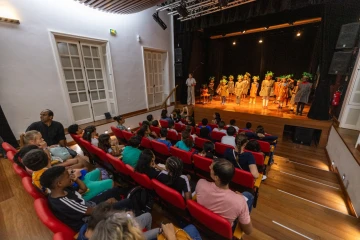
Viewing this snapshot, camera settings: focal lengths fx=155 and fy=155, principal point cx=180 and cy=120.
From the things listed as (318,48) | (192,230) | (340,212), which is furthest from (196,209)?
(318,48)

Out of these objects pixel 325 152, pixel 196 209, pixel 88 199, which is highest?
pixel 196 209

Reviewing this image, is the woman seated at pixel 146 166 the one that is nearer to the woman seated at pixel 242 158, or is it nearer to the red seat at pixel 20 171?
the woman seated at pixel 242 158

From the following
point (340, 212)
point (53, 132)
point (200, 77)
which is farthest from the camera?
point (200, 77)

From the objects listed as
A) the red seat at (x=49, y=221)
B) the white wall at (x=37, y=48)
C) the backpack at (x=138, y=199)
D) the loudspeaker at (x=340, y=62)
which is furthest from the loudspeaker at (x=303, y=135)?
the white wall at (x=37, y=48)

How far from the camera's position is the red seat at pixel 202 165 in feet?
6.75

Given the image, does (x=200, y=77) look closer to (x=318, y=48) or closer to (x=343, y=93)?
(x=318, y=48)

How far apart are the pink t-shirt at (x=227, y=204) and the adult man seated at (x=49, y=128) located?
2918mm

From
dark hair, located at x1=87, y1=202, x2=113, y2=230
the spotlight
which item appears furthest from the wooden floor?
the spotlight

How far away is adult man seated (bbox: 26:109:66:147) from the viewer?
2.68 m

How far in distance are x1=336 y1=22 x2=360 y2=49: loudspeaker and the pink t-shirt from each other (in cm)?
489

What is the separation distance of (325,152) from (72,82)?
712cm

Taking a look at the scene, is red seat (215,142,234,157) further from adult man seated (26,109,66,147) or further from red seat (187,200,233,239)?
adult man seated (26,109,66,147)

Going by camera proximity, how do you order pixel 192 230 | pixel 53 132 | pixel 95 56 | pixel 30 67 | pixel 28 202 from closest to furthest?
pixel 192 230
pixel 28 202
pixel 53 132
pixel 30 67
pixel 95 56

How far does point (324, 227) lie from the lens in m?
1.82
